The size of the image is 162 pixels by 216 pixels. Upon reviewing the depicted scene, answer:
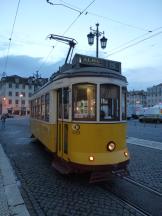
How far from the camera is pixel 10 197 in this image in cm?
607

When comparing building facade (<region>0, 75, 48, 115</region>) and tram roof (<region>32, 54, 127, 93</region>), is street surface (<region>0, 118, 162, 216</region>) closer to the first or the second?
tram roof (<region>32, 54, 127, 93</region>)

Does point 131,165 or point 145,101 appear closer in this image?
point 131,165

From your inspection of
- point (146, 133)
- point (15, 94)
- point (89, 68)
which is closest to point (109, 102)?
point (89, 68)

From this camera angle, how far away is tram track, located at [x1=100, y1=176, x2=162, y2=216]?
5.53m

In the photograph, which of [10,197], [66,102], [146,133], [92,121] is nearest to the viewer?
[10,197]

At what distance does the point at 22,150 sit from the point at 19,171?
4400 millimetres

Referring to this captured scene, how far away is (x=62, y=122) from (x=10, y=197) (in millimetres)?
2469

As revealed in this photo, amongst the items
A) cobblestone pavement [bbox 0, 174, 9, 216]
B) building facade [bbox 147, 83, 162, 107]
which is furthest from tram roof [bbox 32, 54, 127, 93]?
building facade [bbox 147, 83, 162, 107]

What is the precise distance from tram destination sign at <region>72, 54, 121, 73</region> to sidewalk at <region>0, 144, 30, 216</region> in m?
3.55

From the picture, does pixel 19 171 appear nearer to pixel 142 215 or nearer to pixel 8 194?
pixel 8 194

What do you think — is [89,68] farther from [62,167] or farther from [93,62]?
[62,167]

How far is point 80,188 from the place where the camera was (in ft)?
22.4

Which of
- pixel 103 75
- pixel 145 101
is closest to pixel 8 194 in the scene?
pixel 103 75

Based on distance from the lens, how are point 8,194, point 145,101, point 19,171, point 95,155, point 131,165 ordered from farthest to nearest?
point 145,101 → point 131,165 → point 19,171 → point 95,155 → point 8,194
